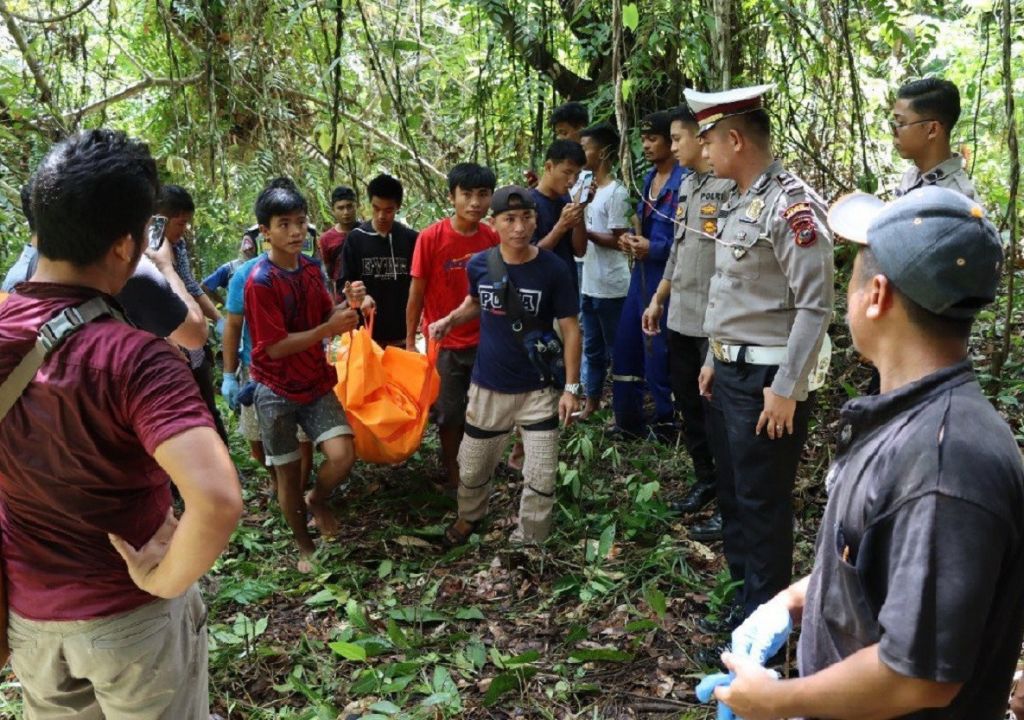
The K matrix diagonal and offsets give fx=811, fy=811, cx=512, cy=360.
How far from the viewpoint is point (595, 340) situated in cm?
620

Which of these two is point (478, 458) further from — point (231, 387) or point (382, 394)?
point (231, 387)

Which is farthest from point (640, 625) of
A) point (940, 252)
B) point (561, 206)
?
point (561, 206)

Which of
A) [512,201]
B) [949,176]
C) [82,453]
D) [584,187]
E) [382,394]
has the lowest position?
Result: [382,394]

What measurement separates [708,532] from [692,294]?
1.26 m

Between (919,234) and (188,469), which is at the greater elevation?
(919,234)

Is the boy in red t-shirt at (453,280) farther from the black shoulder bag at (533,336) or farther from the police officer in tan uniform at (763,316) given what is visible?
the police officer in tan uniform at (763,316)

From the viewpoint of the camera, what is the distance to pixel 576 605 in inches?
148

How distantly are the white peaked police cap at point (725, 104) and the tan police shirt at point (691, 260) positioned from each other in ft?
3.26

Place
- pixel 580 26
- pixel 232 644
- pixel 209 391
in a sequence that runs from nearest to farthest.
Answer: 1. pixel 232 644
2. pixel 209 391
3. pixel 580 26

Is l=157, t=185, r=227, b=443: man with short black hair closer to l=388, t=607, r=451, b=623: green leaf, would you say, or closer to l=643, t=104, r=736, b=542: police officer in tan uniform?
l=388, t=607, r=451, b=623: green leaf

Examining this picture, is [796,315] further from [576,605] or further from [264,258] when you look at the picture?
[264,258]

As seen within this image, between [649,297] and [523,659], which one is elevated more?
[649,297]

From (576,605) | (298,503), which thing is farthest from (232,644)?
(576,605)

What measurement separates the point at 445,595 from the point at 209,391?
87.4 inches
